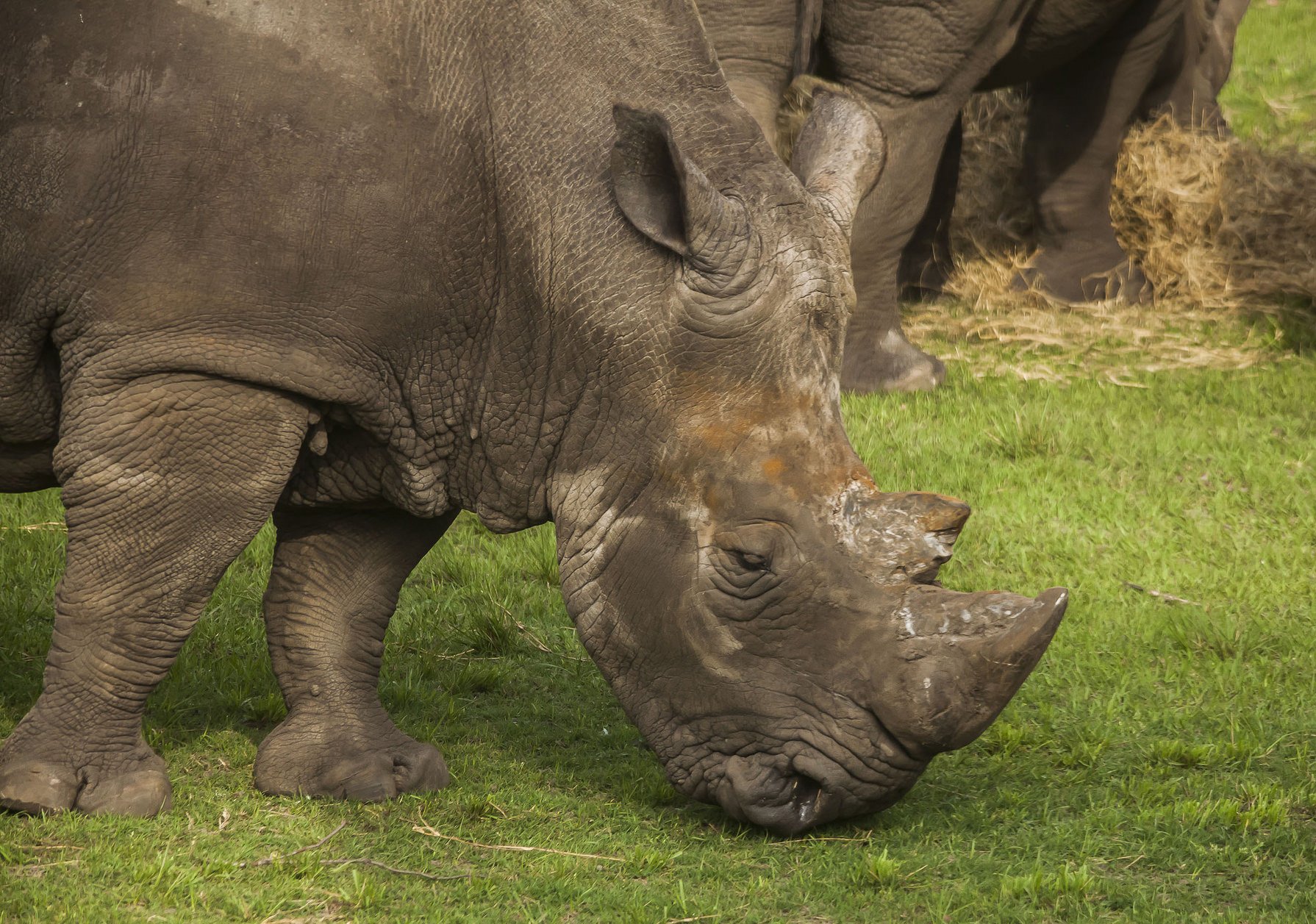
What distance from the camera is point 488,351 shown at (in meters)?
4.71

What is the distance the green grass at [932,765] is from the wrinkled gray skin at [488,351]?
283 mm

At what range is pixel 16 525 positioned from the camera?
23.8 feet

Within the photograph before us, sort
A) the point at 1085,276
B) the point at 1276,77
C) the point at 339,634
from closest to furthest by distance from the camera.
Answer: the point at 339,634 < the point at 1085,276 < the point at 1276,77

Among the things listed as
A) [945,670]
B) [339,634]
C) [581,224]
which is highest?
[581,224]

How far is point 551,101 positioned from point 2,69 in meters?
1.28

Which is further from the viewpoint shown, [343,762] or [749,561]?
[343,762]

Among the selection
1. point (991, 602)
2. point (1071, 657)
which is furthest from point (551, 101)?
point (1071, 657)

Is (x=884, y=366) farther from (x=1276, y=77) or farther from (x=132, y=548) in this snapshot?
(x=1276, y=77)

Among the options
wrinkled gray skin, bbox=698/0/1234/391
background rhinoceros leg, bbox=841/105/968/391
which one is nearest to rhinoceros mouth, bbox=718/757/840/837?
wrinkled gray skin, bbox=698/0/1234/391

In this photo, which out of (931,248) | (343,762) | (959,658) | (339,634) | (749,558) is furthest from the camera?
(931,248)

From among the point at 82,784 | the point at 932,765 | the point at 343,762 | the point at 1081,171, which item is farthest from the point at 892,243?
the point at 82,784

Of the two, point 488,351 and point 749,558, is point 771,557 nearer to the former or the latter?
point 749,558

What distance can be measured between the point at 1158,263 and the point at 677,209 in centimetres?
698

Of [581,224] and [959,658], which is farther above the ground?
[581,224]
